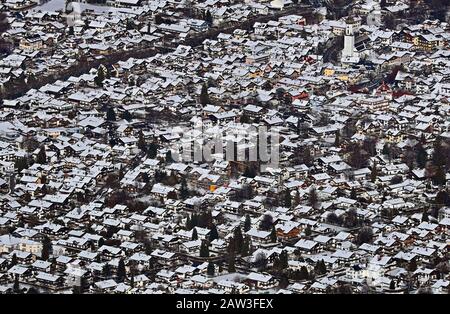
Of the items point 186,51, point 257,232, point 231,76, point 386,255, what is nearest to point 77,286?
point 257,232

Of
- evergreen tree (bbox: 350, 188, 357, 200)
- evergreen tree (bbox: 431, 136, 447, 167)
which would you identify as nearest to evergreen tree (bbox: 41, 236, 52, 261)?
evergreen tree (bbox: 350, 188, 357, 200)

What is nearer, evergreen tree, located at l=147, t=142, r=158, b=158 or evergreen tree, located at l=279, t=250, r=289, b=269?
evergreen tree, located at l=279, t=250, r=289, b=269

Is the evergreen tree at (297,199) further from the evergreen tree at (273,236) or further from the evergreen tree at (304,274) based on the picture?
the evergreen tree at (304,274)

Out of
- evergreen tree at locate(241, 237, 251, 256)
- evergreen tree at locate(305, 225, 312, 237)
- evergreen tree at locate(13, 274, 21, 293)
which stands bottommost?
evergreen tree at locate(305, 225, 312, 237)

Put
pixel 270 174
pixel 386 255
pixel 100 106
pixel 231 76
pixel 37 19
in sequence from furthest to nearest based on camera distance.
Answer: pixel 37 19 < pixel 231 76 < pixel 100 106 < pixel 270 174 < pixel 386 255

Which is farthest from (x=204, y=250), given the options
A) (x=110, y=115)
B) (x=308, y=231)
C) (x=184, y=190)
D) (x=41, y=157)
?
(x=110, y=115)

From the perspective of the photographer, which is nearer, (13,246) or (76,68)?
(13,246)

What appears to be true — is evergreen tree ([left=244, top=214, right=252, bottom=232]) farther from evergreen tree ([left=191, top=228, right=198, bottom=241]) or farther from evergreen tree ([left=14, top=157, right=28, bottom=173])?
evergreen tree ([left=14, top=157, right=28, bottom=173])

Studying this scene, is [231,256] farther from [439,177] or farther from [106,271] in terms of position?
[439,177]

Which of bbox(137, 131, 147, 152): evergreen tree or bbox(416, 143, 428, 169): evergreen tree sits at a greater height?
bbox(137, 131, 147, 152): evergreen tree

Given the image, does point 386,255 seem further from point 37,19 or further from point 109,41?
point 37,19

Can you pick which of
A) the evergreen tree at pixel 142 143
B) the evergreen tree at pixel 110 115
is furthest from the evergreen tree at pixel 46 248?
the evergreen tree at pixel 110 115
